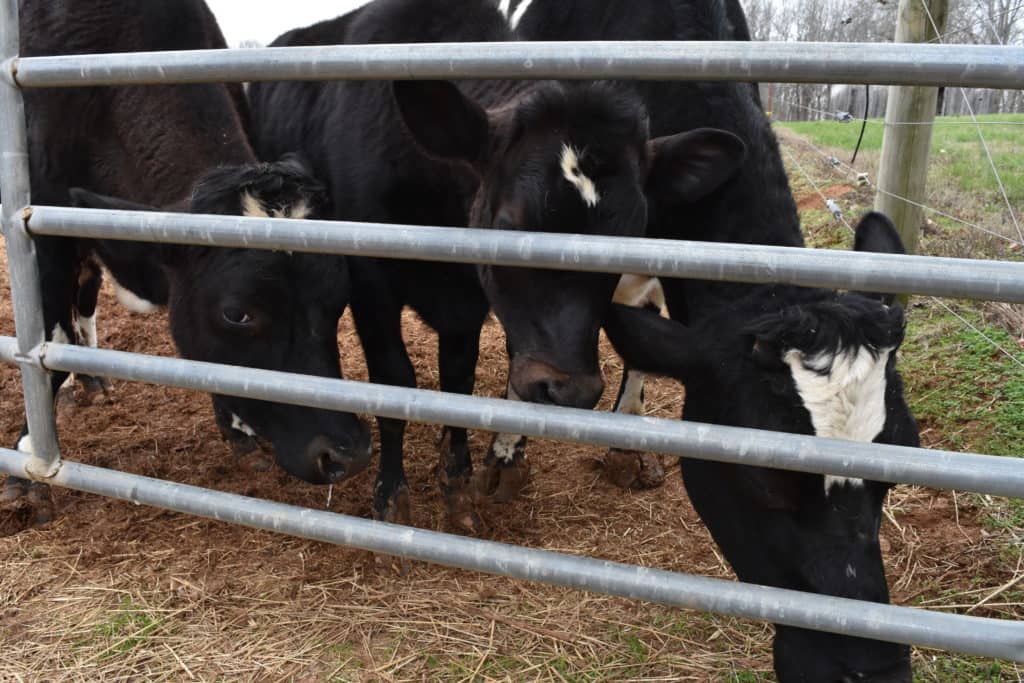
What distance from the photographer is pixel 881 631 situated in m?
1.61

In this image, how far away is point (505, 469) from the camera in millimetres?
3783

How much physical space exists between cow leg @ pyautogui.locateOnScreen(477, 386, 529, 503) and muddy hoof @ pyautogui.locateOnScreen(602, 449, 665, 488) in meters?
0.40

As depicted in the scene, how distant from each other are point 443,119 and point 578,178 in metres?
0.52

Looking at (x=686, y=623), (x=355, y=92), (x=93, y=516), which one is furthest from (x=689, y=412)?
(x=93, y=516)

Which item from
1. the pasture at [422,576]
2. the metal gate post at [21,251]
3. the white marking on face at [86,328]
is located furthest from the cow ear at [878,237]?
the white marking on face at [86,328]

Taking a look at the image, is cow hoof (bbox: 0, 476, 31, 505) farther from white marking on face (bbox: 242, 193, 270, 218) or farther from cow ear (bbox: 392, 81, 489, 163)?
cow ear (bbox: 392, 81, 489, 163)

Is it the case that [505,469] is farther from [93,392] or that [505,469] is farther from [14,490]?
[93,392]

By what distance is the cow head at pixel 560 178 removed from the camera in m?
2.35

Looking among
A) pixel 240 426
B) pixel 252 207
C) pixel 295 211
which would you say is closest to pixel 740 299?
pixel 295 211

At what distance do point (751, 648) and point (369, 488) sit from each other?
1860 mm

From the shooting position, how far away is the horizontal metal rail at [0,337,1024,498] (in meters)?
1.53

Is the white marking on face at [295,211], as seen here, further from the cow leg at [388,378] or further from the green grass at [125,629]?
the green grass at [125,629]

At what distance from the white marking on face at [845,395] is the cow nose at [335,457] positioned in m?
1.50

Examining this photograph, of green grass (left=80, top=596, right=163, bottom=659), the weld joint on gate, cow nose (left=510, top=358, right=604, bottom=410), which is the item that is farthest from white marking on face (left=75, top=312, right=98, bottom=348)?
cow nose (left=510, top=358, right=604, bottom=410)
